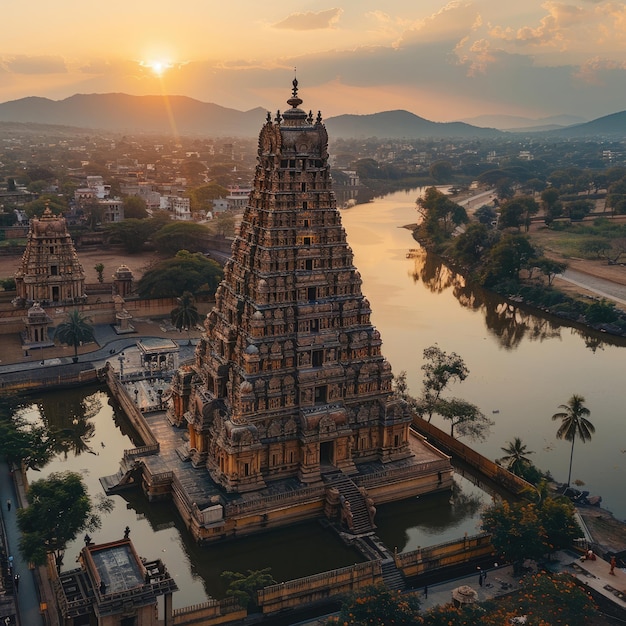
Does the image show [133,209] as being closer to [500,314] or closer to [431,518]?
[500,314]

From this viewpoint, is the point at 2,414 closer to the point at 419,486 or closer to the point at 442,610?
the point at 419,486

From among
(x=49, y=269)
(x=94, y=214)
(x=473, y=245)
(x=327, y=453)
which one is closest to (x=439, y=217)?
(x=473, y=245)

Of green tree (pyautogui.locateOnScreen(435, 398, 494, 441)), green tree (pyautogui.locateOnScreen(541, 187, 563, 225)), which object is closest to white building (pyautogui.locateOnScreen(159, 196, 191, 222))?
green tree (pyautogui.locateOnScreen(541, 187, 563, 225))

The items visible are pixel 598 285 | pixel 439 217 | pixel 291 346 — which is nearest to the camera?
pixel 291 346

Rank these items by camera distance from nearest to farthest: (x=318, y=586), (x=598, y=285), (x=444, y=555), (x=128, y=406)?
(x=318, y=586)
(x=444, y=555)
(x=128, y=406)
(x=598, y=285)

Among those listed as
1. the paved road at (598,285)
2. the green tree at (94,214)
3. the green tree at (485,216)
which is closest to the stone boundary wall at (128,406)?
the paved road at (598,285)

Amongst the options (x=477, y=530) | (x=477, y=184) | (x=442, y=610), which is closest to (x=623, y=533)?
(x=477, y=530)
